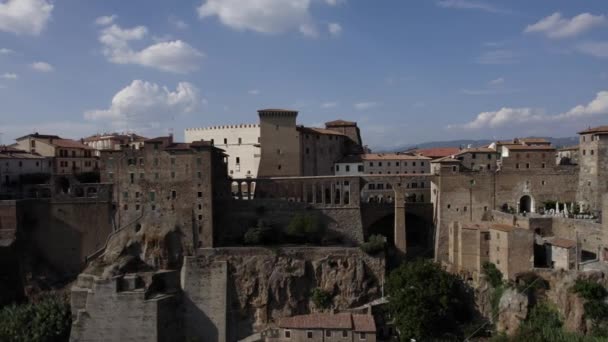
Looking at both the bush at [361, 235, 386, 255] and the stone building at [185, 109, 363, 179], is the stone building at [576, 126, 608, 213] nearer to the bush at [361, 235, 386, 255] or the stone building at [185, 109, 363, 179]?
the bush at [361, 235, 386, 255]

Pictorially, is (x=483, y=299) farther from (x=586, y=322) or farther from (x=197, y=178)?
(x=197, y=178)

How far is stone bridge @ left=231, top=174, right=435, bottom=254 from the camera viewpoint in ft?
132

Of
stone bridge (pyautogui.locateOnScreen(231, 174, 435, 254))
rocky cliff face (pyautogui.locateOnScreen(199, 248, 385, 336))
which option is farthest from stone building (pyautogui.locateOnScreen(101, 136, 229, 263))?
stone bridge (pyautogui.locateOnScreen(231, 174, 435, 254))

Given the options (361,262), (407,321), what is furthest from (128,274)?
(407,321)

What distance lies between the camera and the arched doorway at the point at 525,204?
136ft

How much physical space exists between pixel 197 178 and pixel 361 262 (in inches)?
518

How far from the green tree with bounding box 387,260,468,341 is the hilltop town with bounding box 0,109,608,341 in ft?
5.02

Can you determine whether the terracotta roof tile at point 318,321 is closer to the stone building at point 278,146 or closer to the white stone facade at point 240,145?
the stone building at point 278,146

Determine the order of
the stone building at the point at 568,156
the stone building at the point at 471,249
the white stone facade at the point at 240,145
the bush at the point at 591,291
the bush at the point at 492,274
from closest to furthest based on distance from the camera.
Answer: the bush at the point at 591,291
the bush at the point at 492,274
the stone building at the point at 471,249
the white stone facade at the point at 240,145
the stone building at the point at 568,156

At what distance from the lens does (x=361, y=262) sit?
3822 centimetres

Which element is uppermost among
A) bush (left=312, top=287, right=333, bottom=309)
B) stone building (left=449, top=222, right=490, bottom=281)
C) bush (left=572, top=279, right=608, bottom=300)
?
stone building (left=449, top=222, right=490, bottom=281)

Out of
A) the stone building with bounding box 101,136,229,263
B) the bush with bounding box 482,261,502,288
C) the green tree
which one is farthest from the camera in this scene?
the stone building with bounding box 101,136,229,263

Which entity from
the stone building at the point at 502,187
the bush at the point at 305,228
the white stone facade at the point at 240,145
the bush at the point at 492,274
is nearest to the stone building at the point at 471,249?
the bush at the point at 492,274

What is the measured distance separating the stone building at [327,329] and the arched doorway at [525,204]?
15752mm
